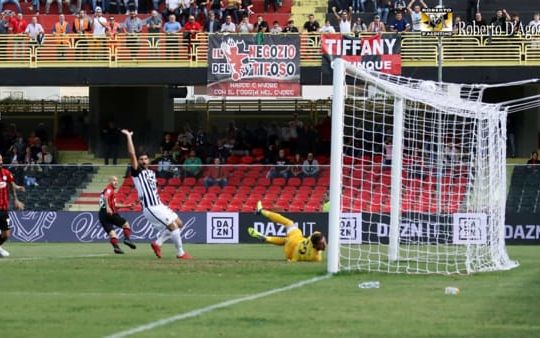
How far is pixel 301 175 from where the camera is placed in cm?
3741

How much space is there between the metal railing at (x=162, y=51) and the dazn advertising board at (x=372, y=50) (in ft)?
6.92

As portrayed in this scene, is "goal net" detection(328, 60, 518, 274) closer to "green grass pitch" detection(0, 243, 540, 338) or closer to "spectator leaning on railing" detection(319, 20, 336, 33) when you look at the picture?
"green grass pitch" detection(0, 243, 540, 338)

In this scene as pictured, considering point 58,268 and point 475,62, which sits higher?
point 475,62

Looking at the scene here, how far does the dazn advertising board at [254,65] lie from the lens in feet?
137

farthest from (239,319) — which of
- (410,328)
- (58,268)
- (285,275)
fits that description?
(58,268)

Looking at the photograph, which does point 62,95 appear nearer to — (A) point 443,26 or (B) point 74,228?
(B) point 74,228

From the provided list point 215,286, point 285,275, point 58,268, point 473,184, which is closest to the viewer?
point 215,286

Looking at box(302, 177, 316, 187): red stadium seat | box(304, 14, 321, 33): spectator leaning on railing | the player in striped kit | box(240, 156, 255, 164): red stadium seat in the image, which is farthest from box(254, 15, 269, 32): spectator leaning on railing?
the player in striped kit

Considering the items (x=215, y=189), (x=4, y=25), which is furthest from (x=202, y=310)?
(x=4, y=25)

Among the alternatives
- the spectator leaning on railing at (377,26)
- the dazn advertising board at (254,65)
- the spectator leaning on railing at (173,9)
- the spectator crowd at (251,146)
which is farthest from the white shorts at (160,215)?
the spectator leaning on railing at (173,9)

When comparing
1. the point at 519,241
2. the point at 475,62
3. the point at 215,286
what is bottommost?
the point at 519,241

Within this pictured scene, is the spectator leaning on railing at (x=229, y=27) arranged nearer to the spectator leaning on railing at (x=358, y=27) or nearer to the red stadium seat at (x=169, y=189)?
the spectator leaning on railing at (x=358, y=27)

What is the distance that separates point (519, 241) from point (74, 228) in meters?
13.3

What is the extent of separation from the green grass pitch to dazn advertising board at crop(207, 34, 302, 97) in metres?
20.7
